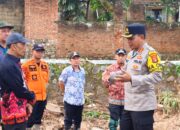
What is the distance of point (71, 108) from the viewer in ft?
25.0

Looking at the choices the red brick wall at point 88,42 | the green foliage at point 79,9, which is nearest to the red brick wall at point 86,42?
the red brick wall at point 88,42

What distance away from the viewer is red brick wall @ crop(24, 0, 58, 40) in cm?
1753

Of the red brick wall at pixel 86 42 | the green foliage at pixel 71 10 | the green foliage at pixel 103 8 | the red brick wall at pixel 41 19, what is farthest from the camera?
the green foliage at pixel 71 10

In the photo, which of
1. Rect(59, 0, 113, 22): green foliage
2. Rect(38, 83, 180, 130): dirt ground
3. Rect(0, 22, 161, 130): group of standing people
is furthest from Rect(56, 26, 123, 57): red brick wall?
Rect(0, 22, 161, 130): group of standing people

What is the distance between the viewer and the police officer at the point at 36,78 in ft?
23.4

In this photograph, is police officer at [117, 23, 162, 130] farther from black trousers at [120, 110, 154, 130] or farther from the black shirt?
the black shirt

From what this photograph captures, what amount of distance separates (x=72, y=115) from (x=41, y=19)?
1042 centimetres

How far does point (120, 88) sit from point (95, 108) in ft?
8.21

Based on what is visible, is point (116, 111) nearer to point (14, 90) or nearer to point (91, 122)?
point (91, 122)

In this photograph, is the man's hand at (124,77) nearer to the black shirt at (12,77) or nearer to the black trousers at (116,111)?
the black shirt at (12,77)

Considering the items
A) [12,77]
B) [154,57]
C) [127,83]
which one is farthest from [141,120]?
[12,77]

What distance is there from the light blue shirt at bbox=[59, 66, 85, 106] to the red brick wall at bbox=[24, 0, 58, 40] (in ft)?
33.6

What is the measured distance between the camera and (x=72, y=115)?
25.2 ft

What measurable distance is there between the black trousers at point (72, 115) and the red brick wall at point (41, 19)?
33.6 ft
